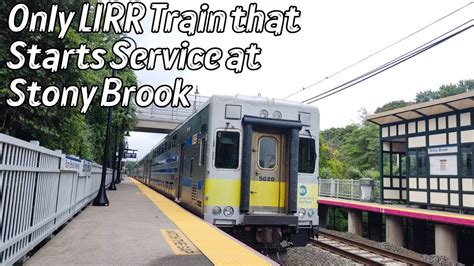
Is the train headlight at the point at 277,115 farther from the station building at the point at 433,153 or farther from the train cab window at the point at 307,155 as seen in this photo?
the station building at the point at 433,153

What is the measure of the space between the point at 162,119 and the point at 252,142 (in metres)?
21.9

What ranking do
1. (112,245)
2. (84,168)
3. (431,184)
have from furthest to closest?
(431,184)
(84,168)
(112,245)

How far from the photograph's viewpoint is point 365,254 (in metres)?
10.4

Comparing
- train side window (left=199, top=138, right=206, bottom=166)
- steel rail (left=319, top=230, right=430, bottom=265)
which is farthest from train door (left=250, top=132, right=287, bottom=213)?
steel rail (left=319, top=230, right=430, bottom=265)

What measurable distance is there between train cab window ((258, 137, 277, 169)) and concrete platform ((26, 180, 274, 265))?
1812 mm

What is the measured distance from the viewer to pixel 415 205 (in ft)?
50.2

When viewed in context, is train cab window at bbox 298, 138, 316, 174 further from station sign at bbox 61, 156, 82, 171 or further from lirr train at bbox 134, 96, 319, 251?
station sign at bbox 61, 156, 82, 171

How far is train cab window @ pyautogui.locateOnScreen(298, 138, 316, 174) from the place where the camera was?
8.38 m

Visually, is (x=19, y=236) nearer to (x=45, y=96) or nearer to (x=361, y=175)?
(x=45, y=96)

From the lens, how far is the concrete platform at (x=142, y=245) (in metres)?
4.70

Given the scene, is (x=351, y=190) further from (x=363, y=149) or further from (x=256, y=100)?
(x=363, y=149)

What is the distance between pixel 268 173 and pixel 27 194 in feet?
16.4

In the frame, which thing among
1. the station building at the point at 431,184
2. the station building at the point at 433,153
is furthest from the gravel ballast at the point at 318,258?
A: the station building at the point at 433,153

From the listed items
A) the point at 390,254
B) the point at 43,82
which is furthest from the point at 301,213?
the point at 43,82
